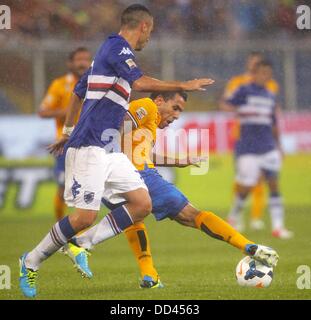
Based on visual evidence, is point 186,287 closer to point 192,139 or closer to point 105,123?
point 105,123

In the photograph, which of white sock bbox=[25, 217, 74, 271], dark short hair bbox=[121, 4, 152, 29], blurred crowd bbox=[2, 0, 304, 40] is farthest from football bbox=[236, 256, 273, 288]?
blurred crowd bbox=[2, 0, 304, 40]

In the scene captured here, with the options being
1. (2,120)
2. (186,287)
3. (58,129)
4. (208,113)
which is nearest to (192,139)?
(208,113)

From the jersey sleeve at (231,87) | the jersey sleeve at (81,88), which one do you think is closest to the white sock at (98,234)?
the jersey sleeve at (81,88)

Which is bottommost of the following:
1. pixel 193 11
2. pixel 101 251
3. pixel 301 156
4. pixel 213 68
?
pixel 101 251

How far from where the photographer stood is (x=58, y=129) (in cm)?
1199

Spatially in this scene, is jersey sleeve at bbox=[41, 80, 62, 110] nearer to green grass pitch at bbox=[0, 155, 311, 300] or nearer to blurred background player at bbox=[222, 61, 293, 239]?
green grass pitch at bbox=[0, 155, 311, 300]

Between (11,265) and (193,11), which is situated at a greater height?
(193,11)

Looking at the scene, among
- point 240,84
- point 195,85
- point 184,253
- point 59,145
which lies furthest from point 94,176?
point 240,84

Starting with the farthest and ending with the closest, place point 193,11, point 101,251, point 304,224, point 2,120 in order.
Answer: point 193,11, point 2,120, point 304,224, point 101,251

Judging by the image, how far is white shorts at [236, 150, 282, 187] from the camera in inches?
547

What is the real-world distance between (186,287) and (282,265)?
186cm

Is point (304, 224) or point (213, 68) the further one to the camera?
point (213, 68)

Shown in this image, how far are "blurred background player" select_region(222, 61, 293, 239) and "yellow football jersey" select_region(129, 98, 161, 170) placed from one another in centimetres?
588

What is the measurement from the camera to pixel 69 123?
813cm
